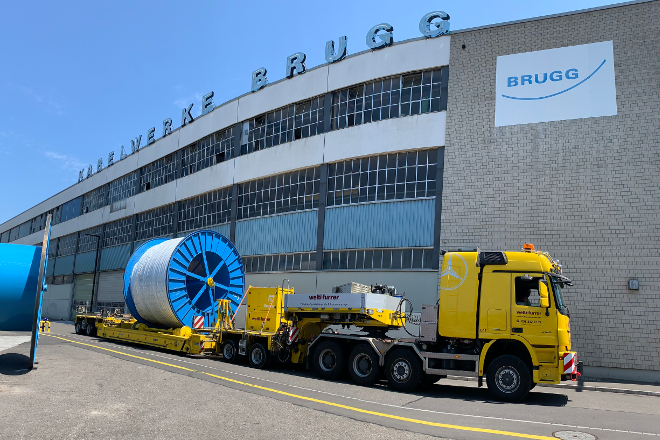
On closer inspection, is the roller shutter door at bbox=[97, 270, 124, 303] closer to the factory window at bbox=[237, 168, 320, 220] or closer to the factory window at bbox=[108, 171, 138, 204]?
the factory window at bbox=[108, 171, 138, 204]

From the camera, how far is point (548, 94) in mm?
19094

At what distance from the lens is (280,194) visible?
87.2 ft

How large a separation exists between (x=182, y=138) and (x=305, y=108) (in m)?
12.8

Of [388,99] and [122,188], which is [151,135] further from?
[388,99]

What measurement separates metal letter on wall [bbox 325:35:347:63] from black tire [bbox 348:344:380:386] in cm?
1577

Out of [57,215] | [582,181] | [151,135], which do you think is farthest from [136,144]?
[582,181]

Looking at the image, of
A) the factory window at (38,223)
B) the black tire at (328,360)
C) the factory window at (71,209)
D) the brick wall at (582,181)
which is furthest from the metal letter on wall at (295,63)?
the factory window at (38,223)

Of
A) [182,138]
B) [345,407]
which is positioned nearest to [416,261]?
[345,407]

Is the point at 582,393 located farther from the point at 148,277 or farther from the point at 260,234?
the point at 260,234

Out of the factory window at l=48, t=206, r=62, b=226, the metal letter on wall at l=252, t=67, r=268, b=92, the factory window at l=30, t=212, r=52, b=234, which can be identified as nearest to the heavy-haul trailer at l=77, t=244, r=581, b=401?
the metal letter on wall at l=252, t=67, r=268, b=92

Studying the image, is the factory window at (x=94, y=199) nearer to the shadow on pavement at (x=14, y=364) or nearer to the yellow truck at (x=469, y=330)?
the shadow on pavement at (x=14, y=364)

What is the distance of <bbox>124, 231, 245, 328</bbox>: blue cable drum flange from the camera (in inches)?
713

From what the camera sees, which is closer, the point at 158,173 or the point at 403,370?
the point at 403,370

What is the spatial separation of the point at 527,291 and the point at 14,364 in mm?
12462
